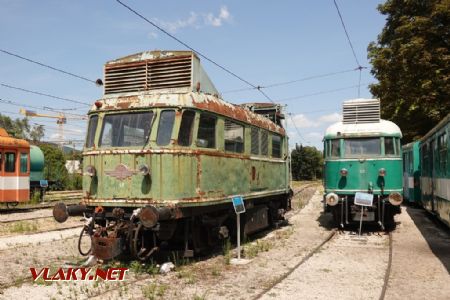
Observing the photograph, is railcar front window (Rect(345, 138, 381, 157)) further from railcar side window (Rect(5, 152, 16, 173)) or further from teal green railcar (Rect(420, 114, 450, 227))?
railcar side window (Rect(5, 152, 16, 173))

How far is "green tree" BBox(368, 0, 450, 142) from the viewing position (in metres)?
21.2

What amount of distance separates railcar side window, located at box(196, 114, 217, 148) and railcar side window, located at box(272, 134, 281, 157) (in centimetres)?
420

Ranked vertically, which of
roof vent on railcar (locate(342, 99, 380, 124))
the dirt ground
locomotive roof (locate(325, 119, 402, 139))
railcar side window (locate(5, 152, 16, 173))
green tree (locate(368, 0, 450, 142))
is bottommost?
the dirt ground

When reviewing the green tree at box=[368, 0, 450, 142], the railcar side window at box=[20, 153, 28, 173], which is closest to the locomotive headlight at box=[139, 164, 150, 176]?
the railcar side window at box=[20, 153, 28, 173]

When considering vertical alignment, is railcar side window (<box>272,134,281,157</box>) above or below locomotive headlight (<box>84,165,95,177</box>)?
above

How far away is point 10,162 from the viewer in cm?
1834

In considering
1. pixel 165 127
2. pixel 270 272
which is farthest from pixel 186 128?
pixel 270 272

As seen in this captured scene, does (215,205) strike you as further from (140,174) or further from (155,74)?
(155,74)

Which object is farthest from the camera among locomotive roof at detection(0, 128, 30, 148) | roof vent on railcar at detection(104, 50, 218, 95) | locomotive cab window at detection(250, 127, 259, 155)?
locomotive roof at detection(0, 128, 30, 148)

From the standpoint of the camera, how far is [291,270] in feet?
26.2

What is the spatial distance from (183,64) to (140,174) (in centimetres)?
227

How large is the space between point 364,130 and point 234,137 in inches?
201

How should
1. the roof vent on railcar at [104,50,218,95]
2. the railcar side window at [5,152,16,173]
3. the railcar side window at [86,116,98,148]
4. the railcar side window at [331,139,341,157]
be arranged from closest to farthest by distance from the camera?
the roof vent on railcar at [104,50,218,95] → the railcar side window at [86,116,98,148] → the railcar side window at [331,139,341,157] → the railcar side window at [5,152,16,173]

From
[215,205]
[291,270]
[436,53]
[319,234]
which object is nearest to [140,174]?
[215,205]
